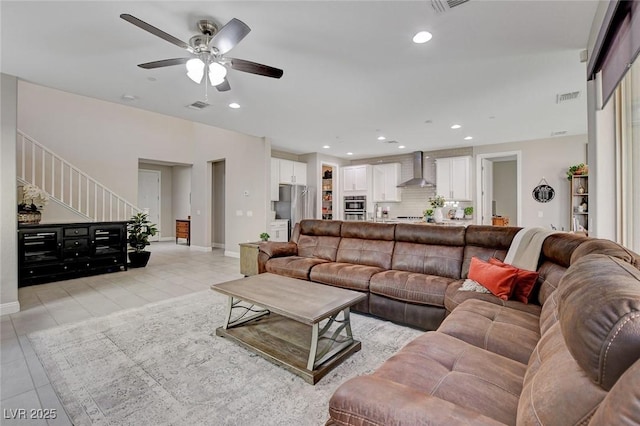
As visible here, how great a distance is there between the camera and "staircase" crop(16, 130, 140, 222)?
5.36 metres

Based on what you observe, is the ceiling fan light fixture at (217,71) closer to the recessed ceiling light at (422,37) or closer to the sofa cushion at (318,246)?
the recessed ceiling light at (422,37)

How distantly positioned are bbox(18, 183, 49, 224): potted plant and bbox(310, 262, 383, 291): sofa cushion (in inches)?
173

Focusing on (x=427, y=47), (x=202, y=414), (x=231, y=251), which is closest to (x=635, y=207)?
(x=427, y=47)

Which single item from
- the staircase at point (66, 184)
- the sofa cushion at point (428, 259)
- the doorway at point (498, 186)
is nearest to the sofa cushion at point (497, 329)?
the sofa cushion at point (428, 259)

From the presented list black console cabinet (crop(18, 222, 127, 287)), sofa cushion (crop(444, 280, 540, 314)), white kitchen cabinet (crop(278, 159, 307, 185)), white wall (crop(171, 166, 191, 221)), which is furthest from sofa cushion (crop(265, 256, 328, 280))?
white wall (crop(171, 166, 191, 221))

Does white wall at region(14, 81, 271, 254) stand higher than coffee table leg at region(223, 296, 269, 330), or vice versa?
white wall at region(14, 81, 271, 254)

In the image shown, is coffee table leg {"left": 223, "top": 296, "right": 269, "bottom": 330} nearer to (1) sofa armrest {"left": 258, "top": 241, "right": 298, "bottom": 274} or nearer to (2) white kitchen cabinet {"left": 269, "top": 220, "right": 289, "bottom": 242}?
(1) sofa armrest {"left": 258, "top": 241, "right": 298, "bottom": 274}

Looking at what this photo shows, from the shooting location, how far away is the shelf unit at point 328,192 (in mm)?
8633

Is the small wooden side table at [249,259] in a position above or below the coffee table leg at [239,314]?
above

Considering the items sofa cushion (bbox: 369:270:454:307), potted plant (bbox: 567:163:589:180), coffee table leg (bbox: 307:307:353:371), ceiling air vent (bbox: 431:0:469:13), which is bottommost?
coffee table leg (bbox: 307:307:353:371)

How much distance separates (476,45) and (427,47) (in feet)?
1.44

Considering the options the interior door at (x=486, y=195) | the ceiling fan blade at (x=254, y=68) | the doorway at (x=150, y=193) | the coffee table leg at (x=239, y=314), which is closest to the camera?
the ceiling fan blade at (x=254, y=68)

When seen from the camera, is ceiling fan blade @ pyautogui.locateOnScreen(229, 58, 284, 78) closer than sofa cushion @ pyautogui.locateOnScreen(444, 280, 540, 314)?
No

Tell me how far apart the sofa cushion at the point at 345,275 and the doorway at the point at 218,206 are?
552 centimetres
